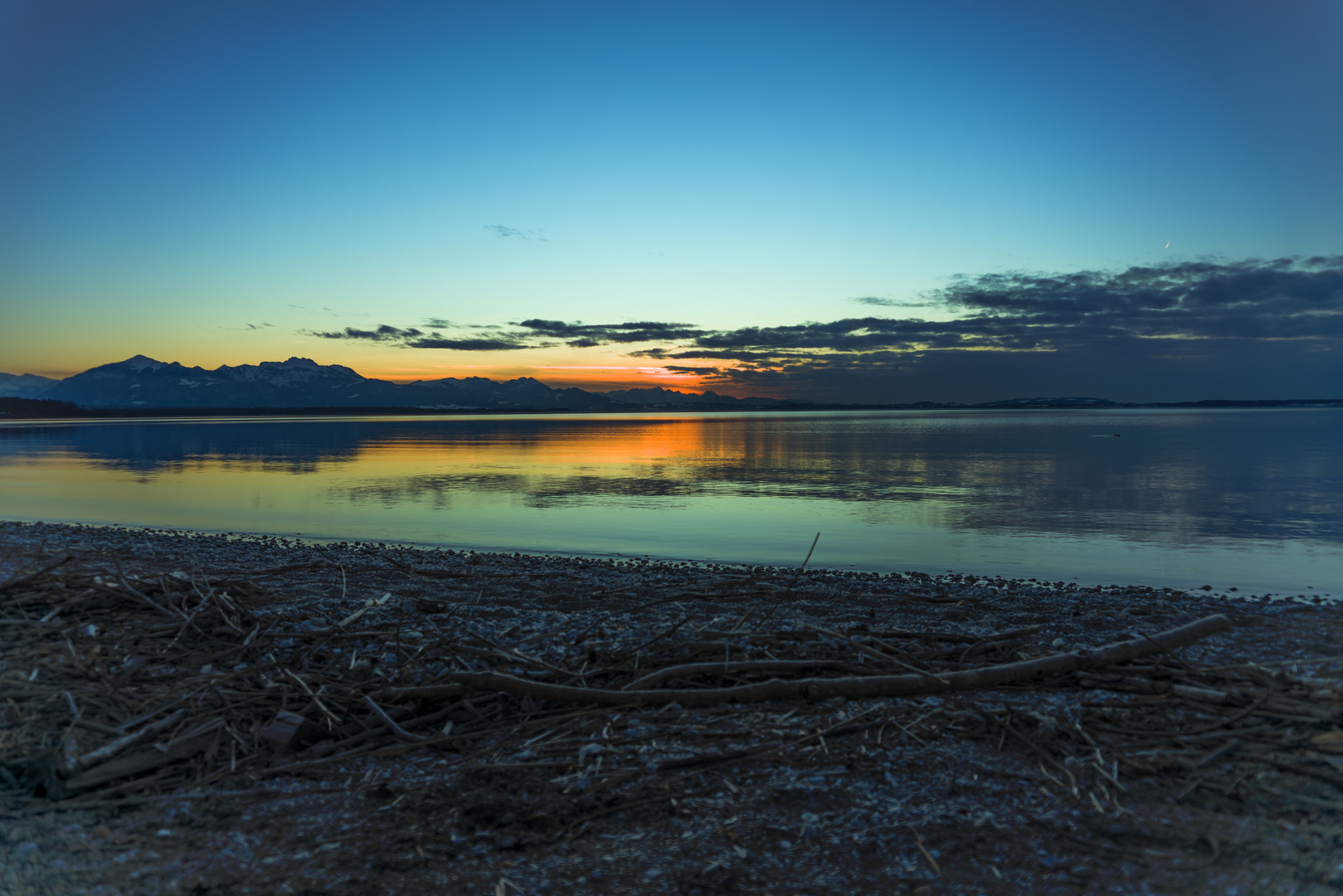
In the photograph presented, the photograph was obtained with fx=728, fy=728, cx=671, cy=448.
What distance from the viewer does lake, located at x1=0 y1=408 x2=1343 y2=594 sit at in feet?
52.2

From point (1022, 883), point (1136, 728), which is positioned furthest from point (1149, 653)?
point (1022, 883)

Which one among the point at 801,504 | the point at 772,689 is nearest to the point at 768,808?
the point at 772,689

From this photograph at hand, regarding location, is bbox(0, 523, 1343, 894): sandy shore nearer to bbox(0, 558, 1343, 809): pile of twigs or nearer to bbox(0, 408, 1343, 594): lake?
bbox(0, 558, 1343, 809): pile of twigs

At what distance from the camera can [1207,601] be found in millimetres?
11336

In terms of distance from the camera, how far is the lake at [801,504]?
15.9 meters

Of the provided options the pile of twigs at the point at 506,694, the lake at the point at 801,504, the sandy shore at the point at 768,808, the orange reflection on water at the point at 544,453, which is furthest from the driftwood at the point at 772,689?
the orange reflection on water at the point at 544,453

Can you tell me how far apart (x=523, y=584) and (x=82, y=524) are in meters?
16.0

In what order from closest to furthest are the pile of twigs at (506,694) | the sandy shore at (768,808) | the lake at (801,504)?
the sandy shore at (768,808) < the pile of twigs at (506,694) < the lake at (801,504)

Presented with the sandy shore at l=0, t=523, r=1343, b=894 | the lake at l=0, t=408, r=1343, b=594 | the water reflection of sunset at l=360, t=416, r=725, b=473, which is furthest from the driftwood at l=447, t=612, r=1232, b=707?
the water reflection of sunset at l=360, t=416, r=725, b=473

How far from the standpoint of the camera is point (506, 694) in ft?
21.2

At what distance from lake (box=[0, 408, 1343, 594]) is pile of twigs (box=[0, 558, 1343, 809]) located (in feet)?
25.2

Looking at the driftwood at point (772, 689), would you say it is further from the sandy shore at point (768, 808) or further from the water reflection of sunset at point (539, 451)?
the water reflection of sunset at point (539, 451)

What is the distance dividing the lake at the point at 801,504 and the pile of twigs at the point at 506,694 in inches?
303

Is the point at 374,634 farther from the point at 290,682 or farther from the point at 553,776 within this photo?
the point at 553,776
